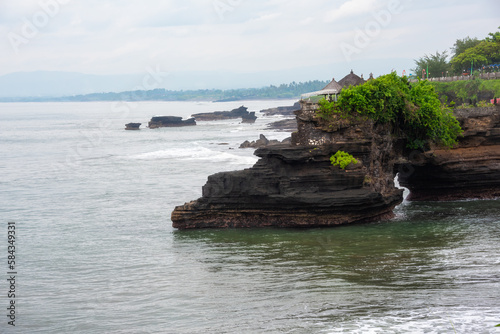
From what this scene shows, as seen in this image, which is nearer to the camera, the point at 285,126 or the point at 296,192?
the point at 296,192

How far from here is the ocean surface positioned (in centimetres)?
1609

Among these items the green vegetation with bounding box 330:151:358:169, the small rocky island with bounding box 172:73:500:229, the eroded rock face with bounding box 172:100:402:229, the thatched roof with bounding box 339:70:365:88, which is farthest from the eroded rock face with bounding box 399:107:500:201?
the thatched roof with bounding box 339:70:365:88

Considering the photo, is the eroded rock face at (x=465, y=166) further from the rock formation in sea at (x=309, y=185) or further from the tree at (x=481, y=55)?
the tree at (x=481, y=55)

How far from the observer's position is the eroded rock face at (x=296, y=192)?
25625mm

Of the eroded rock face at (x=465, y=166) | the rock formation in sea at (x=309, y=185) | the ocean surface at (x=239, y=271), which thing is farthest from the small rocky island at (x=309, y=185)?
the eroded rock face at (x=465, y=166)

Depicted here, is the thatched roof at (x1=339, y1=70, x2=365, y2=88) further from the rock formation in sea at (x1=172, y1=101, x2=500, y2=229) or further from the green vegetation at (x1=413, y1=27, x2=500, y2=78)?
the green vegetation at (x1=413, y1=27, x2=500, y2=78)

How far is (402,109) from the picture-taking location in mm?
28906

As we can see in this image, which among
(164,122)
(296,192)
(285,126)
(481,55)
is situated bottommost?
(296,192)

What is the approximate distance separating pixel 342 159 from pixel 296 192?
2.63 m

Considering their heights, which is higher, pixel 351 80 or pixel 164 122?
pixel 351 80

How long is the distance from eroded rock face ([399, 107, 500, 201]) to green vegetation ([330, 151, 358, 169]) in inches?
223

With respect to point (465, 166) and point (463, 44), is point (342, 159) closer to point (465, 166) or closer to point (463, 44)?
point (465, 166)

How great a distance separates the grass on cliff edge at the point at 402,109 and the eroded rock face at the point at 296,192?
52.6 inches

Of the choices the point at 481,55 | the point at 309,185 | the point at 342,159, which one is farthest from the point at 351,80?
the point at 481,55
